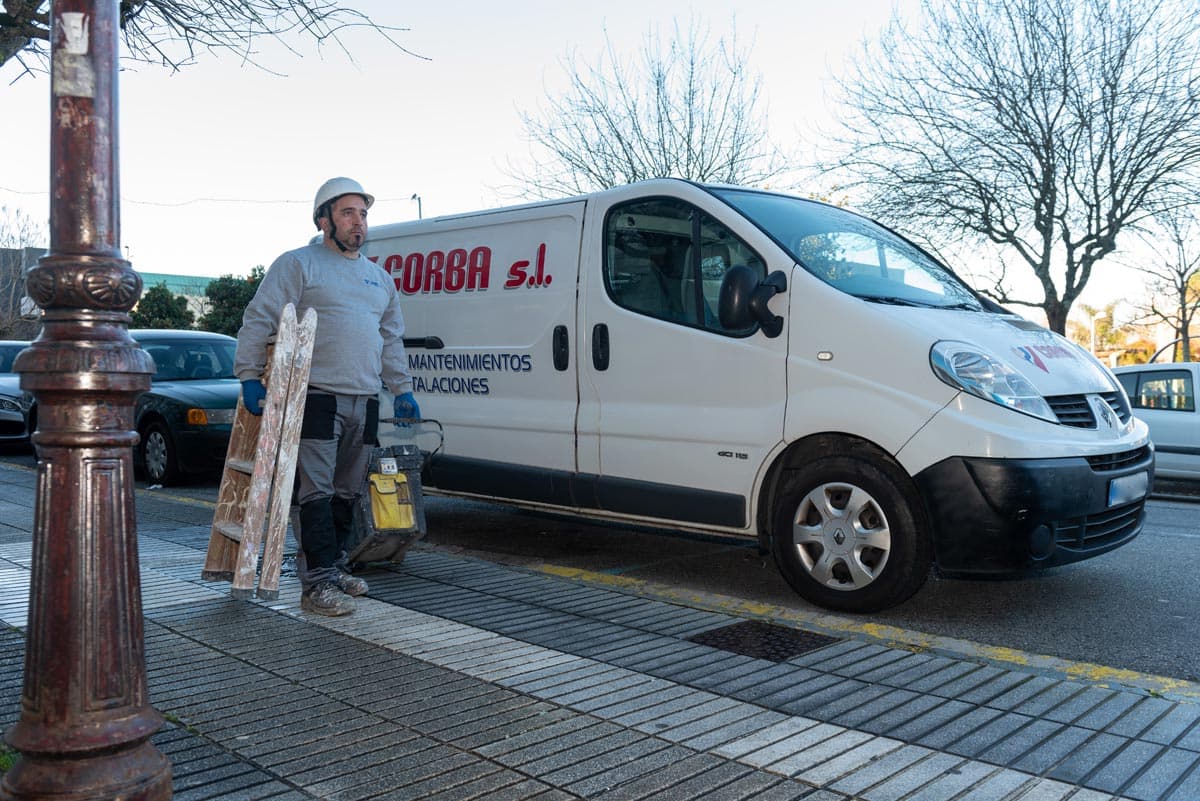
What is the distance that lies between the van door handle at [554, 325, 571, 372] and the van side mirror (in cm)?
113

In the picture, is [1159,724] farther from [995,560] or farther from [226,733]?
[226,733]

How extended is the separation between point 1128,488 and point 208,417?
24.8ft

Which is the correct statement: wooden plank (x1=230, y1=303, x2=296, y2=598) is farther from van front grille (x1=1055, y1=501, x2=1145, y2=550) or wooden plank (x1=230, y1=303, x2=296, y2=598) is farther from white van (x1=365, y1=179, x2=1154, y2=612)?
van front grille (x1=1055, y1=501, x2=1145, y2=550)

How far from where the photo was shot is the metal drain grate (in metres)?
4.18

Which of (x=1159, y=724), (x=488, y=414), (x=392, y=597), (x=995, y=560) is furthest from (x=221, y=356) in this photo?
(x=1159, y=724)

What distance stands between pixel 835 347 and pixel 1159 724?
82.2 inches

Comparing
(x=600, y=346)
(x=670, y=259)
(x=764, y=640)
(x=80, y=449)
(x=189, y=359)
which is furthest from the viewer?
(x=189, y=359)

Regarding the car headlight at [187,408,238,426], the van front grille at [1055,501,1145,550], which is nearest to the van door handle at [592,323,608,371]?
the van front grille at [1055,501,1145,550]

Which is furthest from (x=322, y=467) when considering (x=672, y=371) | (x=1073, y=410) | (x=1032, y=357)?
(x=1073, y=410)

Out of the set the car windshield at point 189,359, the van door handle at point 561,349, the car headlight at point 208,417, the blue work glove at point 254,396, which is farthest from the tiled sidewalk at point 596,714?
the car windshield at point 189,359

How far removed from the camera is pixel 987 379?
180 inches

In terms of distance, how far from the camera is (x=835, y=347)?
4.88 meters

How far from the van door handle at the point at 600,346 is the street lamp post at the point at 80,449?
142 inches

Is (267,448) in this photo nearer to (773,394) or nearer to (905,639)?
(773,394)
